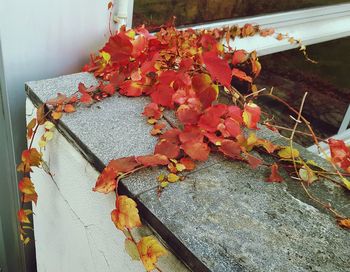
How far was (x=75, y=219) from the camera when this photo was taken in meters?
0.99

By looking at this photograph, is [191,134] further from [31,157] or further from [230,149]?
[31,157]

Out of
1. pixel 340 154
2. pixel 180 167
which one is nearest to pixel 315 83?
pixel 340 154

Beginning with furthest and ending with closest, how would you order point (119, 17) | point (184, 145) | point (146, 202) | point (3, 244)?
point (3, 244) < point (119, 17) < point (184, 145) < point (146, 202)

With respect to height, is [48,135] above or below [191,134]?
below

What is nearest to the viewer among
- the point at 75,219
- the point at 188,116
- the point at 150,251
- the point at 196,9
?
the point at 150,251

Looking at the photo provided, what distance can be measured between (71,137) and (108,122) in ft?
0.34

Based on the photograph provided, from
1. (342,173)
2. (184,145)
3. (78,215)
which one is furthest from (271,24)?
(78,215)

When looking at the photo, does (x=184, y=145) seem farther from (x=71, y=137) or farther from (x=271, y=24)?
(x=271, y=24)

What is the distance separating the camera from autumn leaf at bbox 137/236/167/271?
0.66 m

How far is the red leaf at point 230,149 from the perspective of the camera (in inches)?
33.7

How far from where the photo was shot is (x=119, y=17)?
1.18 metres

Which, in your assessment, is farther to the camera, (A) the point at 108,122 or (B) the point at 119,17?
(B) the point at 119,17

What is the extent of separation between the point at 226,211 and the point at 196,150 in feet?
0.55

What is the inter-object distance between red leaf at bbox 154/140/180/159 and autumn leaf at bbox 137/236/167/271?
0.20 m
